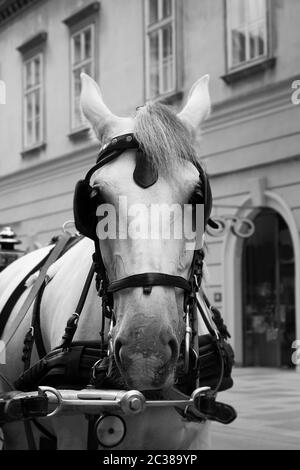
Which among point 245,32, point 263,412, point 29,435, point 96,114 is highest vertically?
point 245,32

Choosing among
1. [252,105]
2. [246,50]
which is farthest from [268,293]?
[246,50]

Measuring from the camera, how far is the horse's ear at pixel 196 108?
2793 millimetres

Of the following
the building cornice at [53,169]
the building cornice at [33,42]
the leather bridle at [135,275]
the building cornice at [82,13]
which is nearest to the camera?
the leather bridle at [135,275]

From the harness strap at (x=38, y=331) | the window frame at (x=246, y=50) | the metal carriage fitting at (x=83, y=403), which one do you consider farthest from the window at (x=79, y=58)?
the metal carriage fitting at (x=83, y=403)

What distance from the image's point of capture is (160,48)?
48.2ft

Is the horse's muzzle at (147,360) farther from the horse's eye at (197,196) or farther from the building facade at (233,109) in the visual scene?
the building facade at (233,109)

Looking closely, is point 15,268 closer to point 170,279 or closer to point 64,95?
point 170,279

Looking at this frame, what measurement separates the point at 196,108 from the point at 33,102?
54.0 ft

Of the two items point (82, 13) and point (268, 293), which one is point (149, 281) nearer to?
point (268, 293)

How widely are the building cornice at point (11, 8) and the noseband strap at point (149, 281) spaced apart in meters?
17.3

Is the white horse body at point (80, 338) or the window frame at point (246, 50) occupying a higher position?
the window frame at point (246, 50)

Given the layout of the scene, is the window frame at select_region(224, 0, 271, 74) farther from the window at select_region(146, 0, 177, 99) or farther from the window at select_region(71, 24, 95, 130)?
the window at select_region(71, 24, 95, 130)

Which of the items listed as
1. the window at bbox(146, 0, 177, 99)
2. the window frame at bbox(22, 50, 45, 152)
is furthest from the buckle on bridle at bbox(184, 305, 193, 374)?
the window frame at bbox(22, 50, 45, 152)

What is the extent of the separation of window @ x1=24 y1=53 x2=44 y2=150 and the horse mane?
1588 cm
